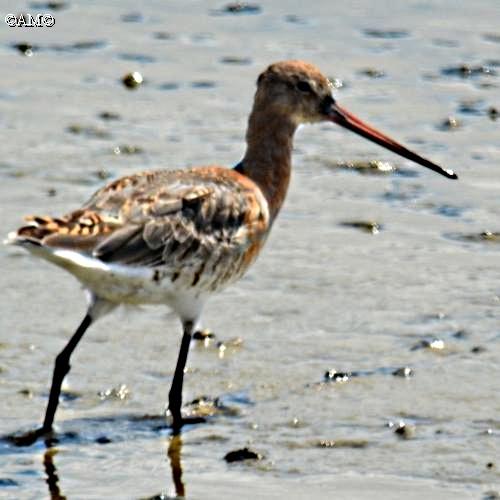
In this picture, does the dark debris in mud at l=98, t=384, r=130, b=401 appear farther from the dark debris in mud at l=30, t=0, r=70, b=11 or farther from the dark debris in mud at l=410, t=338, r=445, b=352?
the dark debris in mud at l=30, t=0, r=70, b=11

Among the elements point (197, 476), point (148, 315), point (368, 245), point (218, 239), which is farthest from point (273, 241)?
point (197, 476)

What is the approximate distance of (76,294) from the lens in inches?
382

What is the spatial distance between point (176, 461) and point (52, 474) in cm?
53

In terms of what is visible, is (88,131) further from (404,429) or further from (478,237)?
(404,429)

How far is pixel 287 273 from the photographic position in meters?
10.0

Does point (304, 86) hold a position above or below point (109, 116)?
above

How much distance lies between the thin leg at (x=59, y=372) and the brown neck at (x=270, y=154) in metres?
1.16

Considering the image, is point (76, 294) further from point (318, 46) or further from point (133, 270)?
point (318, 46)

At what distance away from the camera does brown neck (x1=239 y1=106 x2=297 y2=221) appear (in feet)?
29.6

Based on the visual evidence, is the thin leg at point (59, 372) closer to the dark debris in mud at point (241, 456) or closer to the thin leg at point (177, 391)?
the thin leg at point (177, 391)

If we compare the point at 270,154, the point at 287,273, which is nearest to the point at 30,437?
the point at 270,154

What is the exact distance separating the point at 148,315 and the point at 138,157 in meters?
2.40

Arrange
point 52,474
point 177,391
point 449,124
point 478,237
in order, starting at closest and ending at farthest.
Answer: point 52,474, point 177,391, point 478,237, point 449,124

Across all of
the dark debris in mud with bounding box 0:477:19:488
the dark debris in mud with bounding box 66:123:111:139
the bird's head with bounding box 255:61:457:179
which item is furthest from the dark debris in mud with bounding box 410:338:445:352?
the dark debris in mud with bounding box 66:123:111:139
